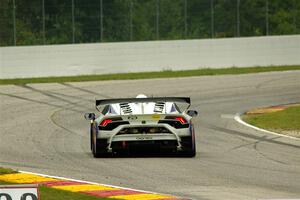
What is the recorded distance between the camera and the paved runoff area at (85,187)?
1409 centimetres

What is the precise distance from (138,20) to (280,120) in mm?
17151

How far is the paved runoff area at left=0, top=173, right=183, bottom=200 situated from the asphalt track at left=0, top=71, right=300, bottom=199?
48 cm

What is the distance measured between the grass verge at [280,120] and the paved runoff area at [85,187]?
9.21m

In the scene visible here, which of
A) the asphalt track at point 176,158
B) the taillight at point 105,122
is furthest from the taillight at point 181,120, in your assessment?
the taillight at point 105,122

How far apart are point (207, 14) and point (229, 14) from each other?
1129 millimetres

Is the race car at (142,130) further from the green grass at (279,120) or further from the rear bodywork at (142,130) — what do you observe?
the green grass at (279,120)

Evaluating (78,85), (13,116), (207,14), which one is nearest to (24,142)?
(13,116)

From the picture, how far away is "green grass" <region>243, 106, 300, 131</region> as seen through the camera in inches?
1001

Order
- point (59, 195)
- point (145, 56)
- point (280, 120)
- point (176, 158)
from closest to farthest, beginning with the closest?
point (59, 195) < point (176, 158) < point (280, 120) < point (145, 56)

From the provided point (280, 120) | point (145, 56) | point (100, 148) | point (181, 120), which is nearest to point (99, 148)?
point (100, 148)

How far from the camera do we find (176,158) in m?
19.0

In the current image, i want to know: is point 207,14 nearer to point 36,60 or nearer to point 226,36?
point 226,36

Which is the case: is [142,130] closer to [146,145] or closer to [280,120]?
[146,145]

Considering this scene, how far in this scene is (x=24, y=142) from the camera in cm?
2214
